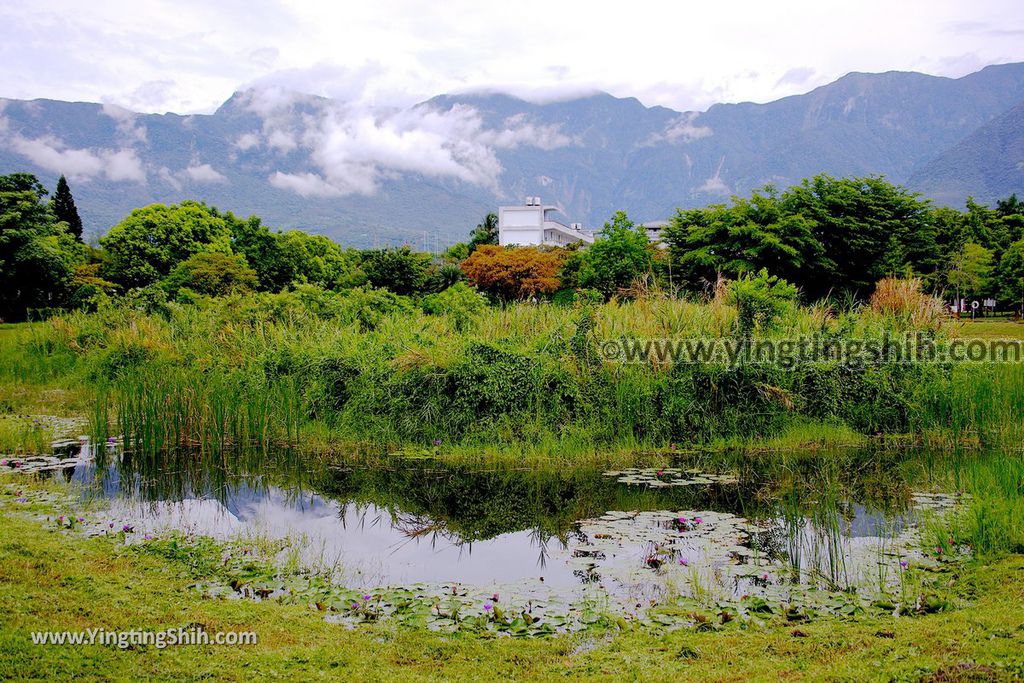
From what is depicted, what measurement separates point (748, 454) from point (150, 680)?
6.61 m

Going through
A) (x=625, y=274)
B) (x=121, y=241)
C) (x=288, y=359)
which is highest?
(x=121, y=241)

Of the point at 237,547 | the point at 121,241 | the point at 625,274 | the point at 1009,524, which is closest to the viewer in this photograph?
the point at 1009,524

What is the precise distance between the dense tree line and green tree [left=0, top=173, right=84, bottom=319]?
0.04m

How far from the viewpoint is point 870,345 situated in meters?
9.78

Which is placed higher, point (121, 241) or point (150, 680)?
point (121, 241)

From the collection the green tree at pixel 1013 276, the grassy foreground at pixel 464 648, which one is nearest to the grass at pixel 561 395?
the grassy foreground at pixel 464 648

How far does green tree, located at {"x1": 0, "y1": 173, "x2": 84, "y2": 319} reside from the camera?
930 inches

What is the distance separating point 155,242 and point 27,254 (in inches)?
565

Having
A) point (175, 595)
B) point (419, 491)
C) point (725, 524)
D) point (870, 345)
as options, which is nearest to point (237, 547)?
point (175, 595)

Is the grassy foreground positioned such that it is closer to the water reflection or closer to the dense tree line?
the water reflection

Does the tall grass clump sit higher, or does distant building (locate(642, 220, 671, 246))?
distant building (locate(642, 220, 671, 246))

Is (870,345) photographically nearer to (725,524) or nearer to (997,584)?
(725,524)

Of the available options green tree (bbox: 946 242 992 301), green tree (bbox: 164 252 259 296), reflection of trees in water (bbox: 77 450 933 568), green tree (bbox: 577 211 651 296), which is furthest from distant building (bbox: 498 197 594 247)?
reflection of trees in water (bbox: 77 450 933 568)

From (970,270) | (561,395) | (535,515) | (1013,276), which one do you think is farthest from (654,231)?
(535,515)
